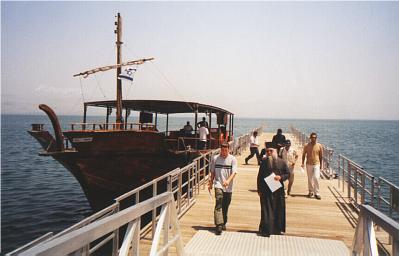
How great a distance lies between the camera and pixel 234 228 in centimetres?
720

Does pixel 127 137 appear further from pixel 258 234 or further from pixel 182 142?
pixel 258 234

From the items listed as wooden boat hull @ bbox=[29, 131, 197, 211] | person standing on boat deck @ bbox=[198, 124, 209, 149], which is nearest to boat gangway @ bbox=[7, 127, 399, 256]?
wooden boat hull @ bbox=[29, 131, 197, 211]

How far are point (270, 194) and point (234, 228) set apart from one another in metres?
1.35

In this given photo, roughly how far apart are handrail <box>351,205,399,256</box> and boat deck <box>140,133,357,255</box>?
92.5 inches

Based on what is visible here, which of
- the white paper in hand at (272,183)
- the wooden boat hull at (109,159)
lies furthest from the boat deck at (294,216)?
the wooden boat hull at (109,159)

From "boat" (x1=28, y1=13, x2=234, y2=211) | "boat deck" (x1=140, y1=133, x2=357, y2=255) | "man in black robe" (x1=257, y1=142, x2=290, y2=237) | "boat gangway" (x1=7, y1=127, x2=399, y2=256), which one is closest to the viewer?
"boat gangway" (x1=7, y1=127, x2=399, y2=256)

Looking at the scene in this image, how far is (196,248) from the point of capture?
5.65m

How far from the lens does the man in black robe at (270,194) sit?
636 centimetres

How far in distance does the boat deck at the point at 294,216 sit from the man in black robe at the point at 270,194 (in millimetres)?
384

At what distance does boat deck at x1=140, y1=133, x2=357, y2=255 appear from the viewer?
22.7 ft

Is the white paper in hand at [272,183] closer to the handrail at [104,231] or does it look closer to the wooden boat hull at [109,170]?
the handrail at [104,231]

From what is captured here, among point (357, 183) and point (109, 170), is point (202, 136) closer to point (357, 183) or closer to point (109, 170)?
point (109, 170)

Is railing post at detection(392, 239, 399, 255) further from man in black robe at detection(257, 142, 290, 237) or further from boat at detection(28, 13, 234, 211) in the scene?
boat at detection(28, 13, 234, 211)

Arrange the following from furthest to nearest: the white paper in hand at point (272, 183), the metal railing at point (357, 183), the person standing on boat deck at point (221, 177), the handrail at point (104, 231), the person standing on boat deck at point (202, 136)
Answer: the person standing on boat deck at point (202, 136), the metal railing at point (357, 183), the person standing on boat deck at point (221, 177), the white paper in hand at point (272, 183), the handrail at point (104, 231)
